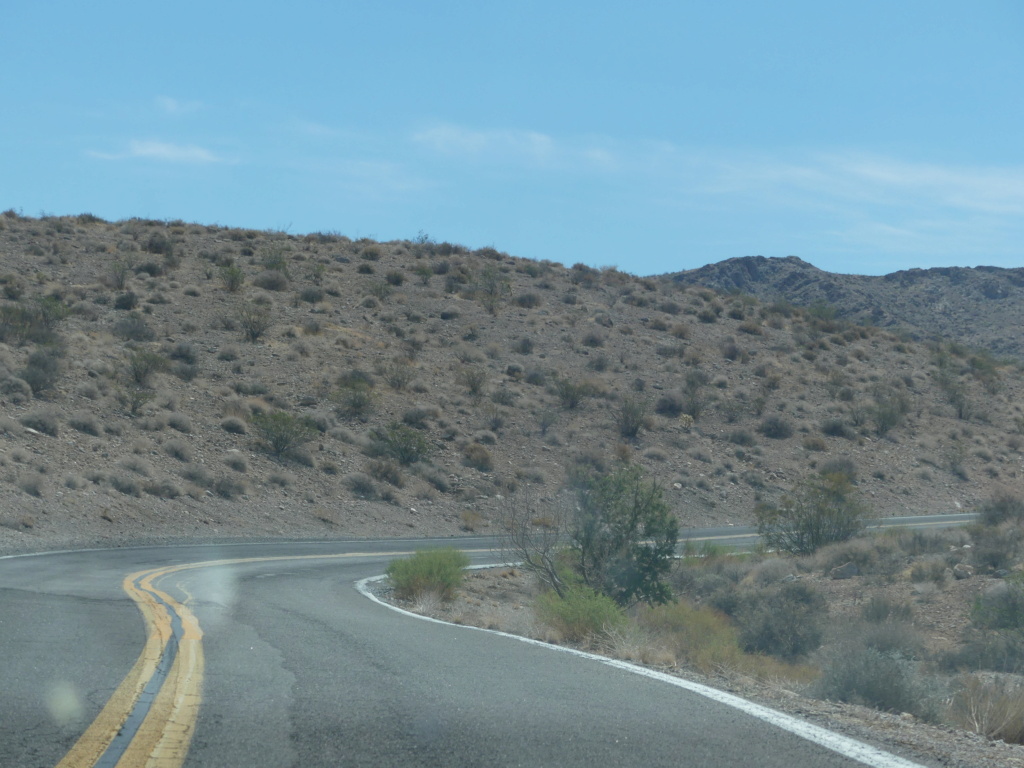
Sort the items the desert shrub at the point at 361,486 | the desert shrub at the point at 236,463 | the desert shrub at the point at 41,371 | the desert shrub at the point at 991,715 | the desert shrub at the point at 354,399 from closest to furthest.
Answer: the desert shrub at the point at 991,715 < the desert shrub at the point at 236,463 < the desert shrub at the point at 41,371 < the desert shrub at the point at 361,486 < the desert shrub at the point at 354,399

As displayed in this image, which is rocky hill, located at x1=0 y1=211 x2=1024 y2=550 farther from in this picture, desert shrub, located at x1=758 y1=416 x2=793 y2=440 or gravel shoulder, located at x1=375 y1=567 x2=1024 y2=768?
gravel shoulder, located at x1=375 y1=567 x2=1024 y2=768

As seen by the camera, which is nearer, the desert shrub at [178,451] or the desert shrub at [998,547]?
the desert shrub at [998,547]

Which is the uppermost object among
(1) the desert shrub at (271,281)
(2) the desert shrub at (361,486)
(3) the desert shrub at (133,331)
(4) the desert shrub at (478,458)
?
(1) the desert shrub at (271,281)

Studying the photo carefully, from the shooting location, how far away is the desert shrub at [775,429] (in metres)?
47.8

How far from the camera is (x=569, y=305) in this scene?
2437 inches

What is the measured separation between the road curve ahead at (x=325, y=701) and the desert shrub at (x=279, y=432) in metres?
23.3

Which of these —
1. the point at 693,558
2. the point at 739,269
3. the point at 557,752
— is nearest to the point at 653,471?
the point at 693,558

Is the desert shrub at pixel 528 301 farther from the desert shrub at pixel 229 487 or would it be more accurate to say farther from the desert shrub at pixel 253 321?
the desert shrub at pixel 229 487

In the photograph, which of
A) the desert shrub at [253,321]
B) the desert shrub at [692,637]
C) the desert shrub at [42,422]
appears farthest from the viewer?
the desert shrub at [253,321]

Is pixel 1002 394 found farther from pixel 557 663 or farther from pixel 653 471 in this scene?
pixel 557 663

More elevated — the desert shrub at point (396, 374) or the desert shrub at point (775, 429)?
the desert shrub at point (396, 374)

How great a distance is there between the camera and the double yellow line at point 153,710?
508 cm

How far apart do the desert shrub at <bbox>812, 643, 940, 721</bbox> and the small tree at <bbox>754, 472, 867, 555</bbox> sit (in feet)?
61.8

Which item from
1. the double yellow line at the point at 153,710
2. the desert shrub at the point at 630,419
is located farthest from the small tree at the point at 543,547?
the desert shrub at the point at 630,419
